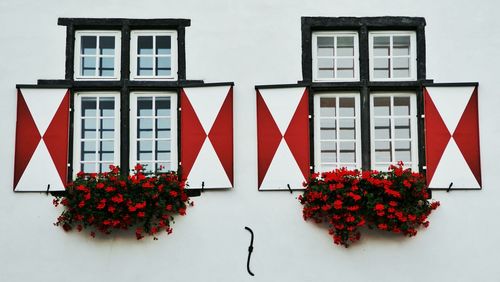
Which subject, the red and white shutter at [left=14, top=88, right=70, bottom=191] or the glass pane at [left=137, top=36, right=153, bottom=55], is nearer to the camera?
the red and white shutter at [left=14, top=88, right=70, bottom=191]

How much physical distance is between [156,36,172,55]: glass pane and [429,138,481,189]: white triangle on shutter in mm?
2824

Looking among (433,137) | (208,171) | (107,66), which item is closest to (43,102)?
(107,66)

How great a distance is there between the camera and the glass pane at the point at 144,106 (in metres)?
7.75

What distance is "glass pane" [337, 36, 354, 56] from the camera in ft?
25.7

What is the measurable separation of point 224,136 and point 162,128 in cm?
64

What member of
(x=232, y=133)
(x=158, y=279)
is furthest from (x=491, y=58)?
(x=158, y=279)

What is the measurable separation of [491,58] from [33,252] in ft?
15.4

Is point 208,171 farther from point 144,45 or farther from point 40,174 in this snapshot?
point 40,174

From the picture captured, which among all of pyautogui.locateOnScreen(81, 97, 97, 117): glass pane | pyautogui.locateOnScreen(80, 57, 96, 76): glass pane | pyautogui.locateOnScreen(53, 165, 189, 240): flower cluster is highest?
pyautogui.locateOnScreen(80, 57, 96, 76): glass pane

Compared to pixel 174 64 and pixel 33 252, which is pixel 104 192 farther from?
pixel 174 64

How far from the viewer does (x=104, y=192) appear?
285 inches

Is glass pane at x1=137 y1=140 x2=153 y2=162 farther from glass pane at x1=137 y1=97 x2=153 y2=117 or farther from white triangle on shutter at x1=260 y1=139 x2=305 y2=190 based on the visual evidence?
white triangle on shutter at x1=260 y1=139 x2=305 y2=190

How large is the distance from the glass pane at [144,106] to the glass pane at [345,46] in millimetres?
1908

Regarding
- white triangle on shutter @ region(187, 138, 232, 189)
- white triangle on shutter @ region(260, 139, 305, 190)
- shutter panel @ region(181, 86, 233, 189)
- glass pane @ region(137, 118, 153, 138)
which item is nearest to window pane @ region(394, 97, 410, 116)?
white triangle on shutter @ region(260, 139, 305, 190)
